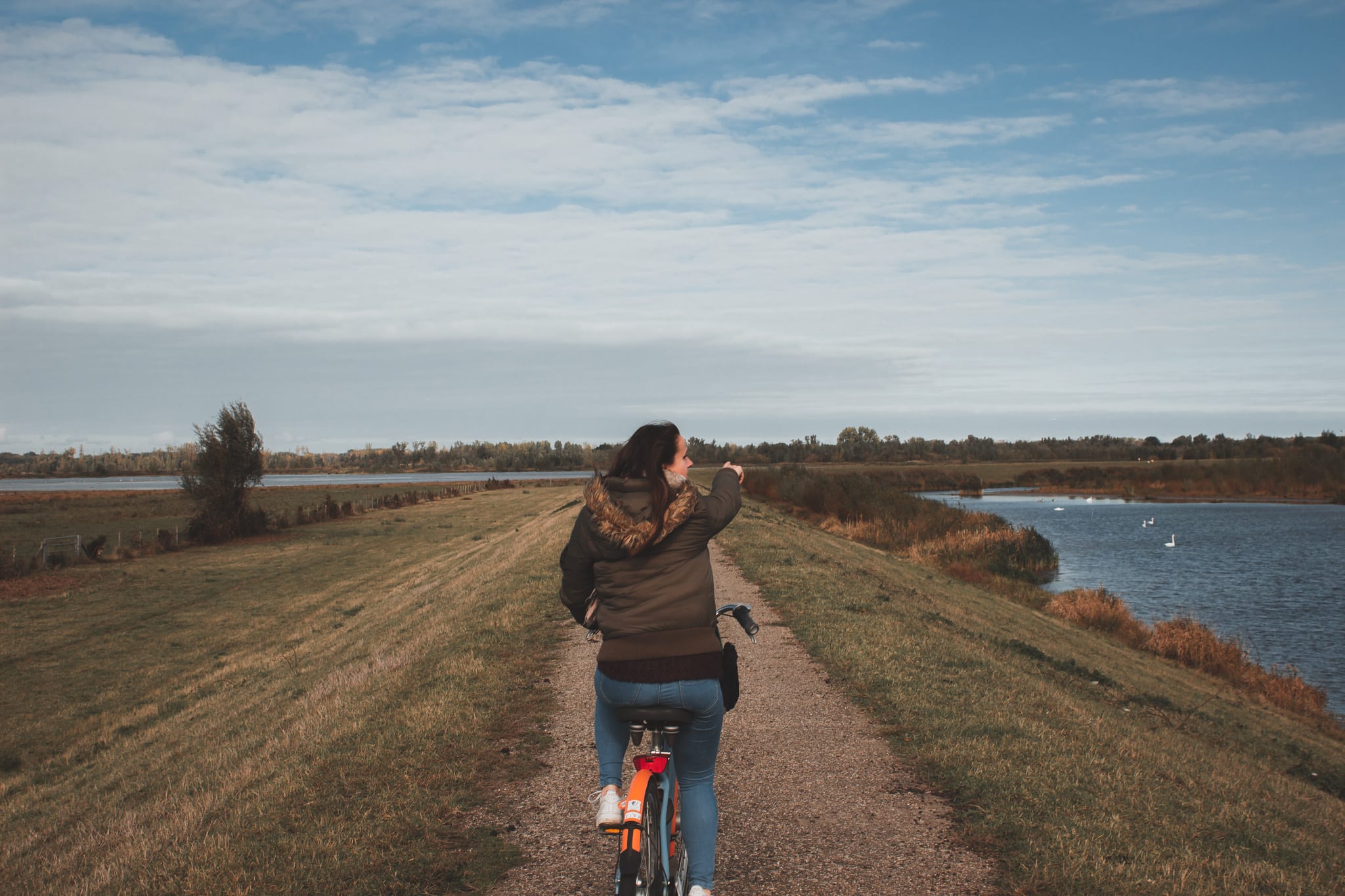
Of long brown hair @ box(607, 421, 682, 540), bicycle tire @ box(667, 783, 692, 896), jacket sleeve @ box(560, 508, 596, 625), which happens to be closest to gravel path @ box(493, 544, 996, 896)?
bicycle tire @ box(667, 783, 692, 896)

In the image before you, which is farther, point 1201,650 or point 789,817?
point 1201,650

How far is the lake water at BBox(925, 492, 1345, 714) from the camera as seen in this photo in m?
22.0

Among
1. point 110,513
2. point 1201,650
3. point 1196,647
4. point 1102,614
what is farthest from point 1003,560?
point 110,513

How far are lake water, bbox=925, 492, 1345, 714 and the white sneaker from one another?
1892 cm

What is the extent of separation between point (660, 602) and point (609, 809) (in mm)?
843

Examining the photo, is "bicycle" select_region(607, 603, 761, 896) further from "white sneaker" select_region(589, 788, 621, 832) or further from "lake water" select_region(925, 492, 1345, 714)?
"lake water" select_region(925, 492, 1345, 714)

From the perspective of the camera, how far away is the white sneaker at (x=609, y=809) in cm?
338

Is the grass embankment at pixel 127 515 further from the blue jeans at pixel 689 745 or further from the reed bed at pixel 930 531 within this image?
the blue jeans at pixel 689 745

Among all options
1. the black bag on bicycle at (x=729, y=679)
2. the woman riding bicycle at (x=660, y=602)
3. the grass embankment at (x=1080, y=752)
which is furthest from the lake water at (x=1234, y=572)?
the woman riding bicycle at (x=660, y=602)

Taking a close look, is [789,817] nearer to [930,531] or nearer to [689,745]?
[689,745]

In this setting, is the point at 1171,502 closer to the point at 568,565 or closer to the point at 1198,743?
the point at 1198,743

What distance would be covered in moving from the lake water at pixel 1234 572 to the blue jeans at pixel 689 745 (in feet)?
60.7

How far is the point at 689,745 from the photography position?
3.55 metres

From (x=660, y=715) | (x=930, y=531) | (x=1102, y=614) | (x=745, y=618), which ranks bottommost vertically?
(x=1102, y=614)
